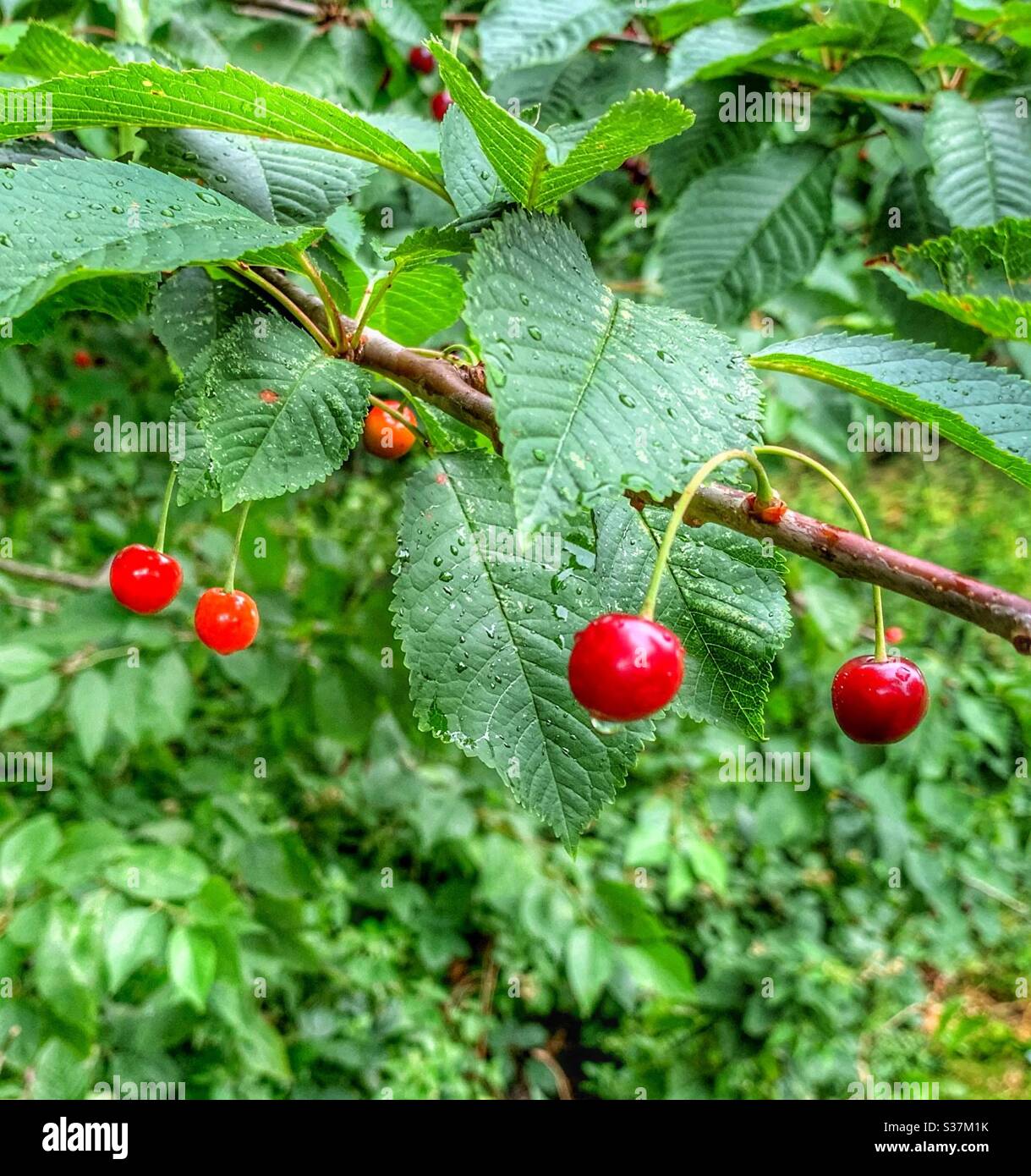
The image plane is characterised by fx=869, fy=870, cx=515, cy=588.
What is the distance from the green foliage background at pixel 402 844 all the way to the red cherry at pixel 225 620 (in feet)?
2.64

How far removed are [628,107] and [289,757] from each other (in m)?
2.81

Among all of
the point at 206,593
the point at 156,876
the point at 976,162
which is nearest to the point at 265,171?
the point at 206,593

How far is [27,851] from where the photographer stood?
1.63 meters

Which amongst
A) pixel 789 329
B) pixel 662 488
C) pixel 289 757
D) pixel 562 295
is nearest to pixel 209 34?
pixel 789 329

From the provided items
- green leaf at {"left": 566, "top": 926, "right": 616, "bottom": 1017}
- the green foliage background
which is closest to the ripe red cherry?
the green foliage background

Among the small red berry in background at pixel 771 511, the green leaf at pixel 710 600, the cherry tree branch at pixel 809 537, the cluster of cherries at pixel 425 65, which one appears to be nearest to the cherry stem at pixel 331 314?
the cherry tree branch at pixel 809 537

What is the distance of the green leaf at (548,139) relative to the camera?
532mm

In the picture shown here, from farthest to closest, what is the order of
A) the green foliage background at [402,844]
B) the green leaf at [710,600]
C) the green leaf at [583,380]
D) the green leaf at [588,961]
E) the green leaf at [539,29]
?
1. the green leaf at [588,961]
2. the green foliage background at [402,844]
3. the green leaf at [539,29]
4. the green leaf at [710,600]
5. the green leaf at [583,380]

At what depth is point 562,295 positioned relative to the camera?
573 mm

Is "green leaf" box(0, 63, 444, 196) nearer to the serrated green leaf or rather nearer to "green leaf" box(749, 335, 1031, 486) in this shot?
the serrated green leaf

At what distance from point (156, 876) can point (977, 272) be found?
166 cm

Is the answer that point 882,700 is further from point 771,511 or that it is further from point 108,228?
point 108,228

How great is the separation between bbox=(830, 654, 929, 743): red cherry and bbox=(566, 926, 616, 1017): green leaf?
5.76ft

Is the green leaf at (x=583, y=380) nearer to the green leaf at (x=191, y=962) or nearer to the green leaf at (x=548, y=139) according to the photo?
the green leaf at (x=548, y=139)
